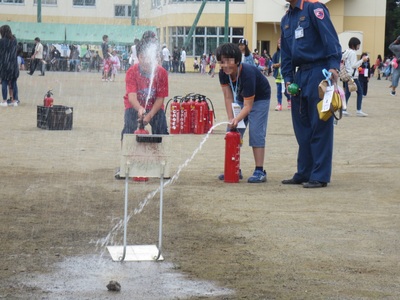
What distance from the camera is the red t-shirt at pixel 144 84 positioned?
10.7 metres

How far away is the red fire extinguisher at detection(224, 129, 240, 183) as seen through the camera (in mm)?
10438

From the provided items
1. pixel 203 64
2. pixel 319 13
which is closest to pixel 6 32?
pixel 319 13

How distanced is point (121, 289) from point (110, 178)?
16.1 ft

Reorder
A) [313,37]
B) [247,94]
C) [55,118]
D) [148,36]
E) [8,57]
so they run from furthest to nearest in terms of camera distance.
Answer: [8,57]
[55,118]
[148,36]
[247,94]
[313,37]

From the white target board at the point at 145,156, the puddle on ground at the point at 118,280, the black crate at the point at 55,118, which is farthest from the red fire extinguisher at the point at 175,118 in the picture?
the puddle on ground at the point at 118,280

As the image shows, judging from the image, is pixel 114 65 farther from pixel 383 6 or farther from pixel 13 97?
pixel 383 6

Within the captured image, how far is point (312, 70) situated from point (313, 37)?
0.37m

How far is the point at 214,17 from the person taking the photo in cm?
7225

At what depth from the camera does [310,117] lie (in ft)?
Answer: 34.3

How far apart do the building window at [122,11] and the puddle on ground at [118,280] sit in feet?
219

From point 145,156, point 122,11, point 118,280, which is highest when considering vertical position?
point 122,11

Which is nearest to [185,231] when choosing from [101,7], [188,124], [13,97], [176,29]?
[188,124]

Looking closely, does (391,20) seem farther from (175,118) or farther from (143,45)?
(143,45)

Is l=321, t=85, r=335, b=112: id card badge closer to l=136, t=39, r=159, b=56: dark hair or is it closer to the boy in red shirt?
the boy in red shirt
